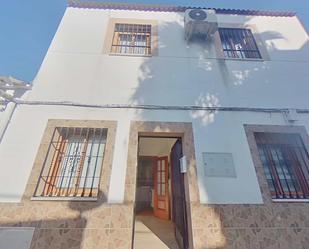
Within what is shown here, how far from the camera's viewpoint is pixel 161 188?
6.34m

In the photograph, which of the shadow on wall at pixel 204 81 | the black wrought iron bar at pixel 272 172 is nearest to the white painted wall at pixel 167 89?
the shadow on wall at pixel 204 81

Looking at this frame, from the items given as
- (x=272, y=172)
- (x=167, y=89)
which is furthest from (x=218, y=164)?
(x=167, y=89)

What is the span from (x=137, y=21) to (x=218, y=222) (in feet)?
19.3

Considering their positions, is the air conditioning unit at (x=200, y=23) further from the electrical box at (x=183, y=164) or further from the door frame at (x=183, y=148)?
the electrical box at (x=183, y=164)

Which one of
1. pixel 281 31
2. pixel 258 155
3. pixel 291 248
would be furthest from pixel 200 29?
pixel 291 248

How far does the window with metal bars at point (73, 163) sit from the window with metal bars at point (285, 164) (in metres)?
3.57

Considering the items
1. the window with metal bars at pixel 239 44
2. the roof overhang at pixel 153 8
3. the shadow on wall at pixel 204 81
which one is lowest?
the shadow on wall at pixel 204 81

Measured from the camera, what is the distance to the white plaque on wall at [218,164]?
137 inches

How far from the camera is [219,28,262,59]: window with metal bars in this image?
536 cm

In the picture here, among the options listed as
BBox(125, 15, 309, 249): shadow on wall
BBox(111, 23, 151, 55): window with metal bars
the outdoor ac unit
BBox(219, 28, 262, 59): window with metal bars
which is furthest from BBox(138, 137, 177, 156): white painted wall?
BBox(219, 28, 262, 59): window with metal bars

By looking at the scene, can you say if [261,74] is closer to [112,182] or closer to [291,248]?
[291,248]

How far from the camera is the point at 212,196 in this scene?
3.27 meters

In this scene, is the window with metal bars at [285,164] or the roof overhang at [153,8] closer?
the window with metal bars at [285,164]

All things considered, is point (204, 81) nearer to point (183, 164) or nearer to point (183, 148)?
point (183, 148)
